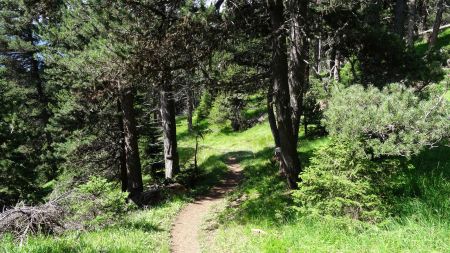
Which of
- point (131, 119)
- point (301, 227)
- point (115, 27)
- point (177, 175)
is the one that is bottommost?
point (177, 175)

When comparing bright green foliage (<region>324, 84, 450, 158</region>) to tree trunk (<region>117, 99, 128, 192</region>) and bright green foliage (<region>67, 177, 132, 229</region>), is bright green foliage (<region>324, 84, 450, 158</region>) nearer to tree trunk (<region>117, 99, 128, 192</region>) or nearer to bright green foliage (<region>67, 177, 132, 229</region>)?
bright green foliage (<region>67, 177, 132, 229</region>)

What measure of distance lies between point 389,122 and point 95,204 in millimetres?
6856

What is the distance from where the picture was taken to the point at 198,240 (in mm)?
9547

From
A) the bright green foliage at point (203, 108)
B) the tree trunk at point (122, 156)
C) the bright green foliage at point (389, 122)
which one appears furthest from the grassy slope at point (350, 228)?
the bright green foliage at point (203, 108)

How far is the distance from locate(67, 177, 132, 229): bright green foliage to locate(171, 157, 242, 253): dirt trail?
5.68 ft

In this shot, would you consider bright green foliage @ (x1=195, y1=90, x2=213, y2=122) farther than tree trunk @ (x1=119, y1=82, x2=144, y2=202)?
Yes

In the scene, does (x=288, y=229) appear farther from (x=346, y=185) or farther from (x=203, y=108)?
(x=203, y=108)

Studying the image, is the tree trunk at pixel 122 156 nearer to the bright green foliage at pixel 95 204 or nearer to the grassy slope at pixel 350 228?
the bright green foliage at pixel 95 204

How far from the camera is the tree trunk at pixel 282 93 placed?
396 inches

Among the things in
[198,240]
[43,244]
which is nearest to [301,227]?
[198,240]

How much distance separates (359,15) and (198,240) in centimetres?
802

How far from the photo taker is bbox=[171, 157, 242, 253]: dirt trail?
30.3 feet

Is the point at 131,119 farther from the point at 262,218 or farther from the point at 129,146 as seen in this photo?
the point at 262,218

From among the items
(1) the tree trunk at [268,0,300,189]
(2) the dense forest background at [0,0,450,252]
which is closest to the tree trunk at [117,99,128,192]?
(2) the dense forest background at [0,0,450,252]
